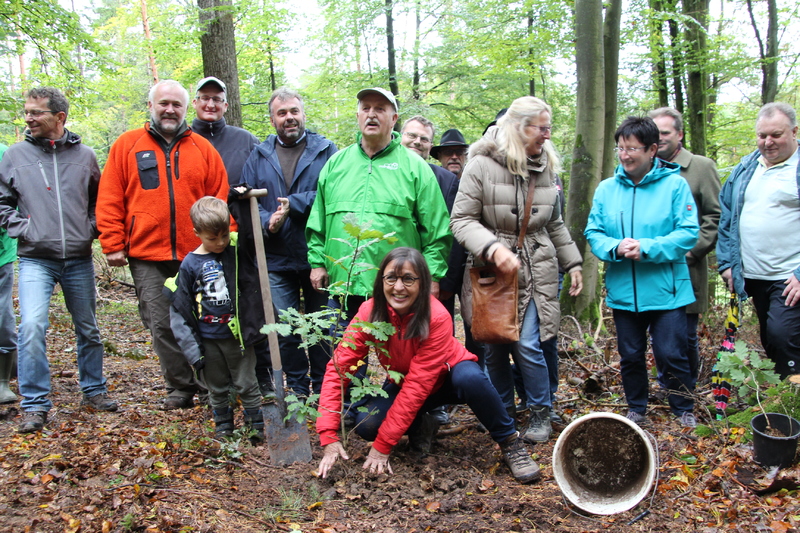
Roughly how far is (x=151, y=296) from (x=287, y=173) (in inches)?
57.7

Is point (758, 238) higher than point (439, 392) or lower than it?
higher

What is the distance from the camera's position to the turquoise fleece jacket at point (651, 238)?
3.87 meters

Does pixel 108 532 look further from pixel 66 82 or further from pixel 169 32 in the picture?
pixel 169 32

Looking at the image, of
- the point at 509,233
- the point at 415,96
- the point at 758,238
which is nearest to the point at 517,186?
the point at 509,233

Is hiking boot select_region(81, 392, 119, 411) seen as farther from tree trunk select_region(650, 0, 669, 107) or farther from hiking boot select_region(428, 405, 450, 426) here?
tree trunk select_region(650, 0, 669, 107)

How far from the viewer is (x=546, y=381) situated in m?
3.88

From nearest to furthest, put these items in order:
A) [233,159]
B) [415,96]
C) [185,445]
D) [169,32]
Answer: [185,445] → [233,159] → [169,32] → [415,96]

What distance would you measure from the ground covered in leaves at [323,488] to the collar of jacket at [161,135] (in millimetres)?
2149

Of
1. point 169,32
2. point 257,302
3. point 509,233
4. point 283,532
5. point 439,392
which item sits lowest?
point 283,532

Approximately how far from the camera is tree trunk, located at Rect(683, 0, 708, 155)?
37.2 ft

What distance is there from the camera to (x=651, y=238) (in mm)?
3971

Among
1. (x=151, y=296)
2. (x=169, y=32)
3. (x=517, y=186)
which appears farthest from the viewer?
(x=169, y=32)

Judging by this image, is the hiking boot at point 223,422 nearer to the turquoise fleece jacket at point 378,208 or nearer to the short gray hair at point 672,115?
the turquoise fleece jacket at point 378,208

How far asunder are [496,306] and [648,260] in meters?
1.16
